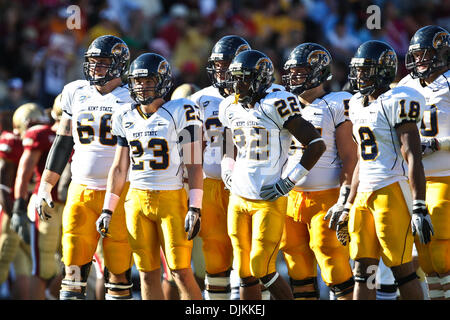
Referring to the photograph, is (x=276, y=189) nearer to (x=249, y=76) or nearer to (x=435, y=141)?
(x=249, y=76)

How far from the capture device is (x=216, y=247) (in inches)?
250

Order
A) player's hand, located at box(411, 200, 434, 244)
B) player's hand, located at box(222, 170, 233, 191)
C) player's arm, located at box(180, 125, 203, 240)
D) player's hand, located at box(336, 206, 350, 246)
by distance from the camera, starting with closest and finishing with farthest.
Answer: player's hand, located at box(411, 200, 434, 244), player's hand, located at box(336, 206, 350, 246), player's arm, located at box(180, 125, 203, 240), player's hand, located at box(222, 170, 233, 191)

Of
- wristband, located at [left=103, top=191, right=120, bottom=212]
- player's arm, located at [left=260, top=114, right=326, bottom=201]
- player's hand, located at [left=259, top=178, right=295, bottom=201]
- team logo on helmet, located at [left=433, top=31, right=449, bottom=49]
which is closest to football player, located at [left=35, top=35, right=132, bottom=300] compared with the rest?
wristband, located at [left=103, top=191, right=120, bottom=212]

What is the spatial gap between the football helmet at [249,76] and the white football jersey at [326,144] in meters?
0.50

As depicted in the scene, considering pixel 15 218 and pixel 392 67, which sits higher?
pixel 392 67

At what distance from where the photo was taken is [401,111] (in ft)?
17.3

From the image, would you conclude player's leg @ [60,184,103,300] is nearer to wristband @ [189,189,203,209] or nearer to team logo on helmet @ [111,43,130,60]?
Answer: wristband @ [189,189,203,209]

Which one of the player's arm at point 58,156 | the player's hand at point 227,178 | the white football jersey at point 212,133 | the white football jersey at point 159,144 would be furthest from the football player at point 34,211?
the player's hand at point 227,178

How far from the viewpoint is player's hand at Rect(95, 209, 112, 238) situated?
5879mm

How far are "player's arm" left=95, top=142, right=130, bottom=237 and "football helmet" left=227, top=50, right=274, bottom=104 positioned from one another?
934 millimetres
